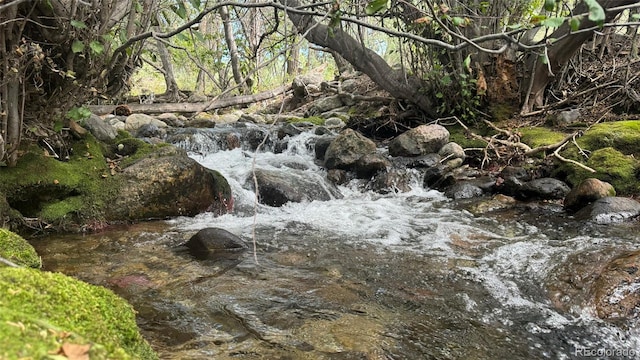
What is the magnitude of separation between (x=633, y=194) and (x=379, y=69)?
5594 mm

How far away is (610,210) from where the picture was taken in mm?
5113

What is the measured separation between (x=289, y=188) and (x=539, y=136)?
4650 millimetres

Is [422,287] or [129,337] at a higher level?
[129,337]

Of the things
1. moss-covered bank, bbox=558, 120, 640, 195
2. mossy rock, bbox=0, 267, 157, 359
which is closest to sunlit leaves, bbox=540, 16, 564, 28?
mossy rock, bbox=0, 267, 157, 359

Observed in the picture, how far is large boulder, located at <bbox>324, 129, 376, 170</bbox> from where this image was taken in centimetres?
819

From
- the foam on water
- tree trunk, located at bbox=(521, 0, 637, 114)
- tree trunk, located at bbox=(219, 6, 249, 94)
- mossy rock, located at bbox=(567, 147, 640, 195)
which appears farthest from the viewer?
tree trunk, located at bbox=(521, 0, 637, 114)

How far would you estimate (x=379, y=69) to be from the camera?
31.9ft

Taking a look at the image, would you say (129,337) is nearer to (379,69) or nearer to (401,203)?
(401,203)

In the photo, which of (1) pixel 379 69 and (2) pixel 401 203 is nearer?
(2) pixel 401 203

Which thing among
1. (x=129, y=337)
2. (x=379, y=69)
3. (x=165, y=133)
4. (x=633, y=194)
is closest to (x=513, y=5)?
(x=379, y=69)

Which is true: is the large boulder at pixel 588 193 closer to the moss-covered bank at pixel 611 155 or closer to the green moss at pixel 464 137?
the moss-covered bank at pixel 611 155

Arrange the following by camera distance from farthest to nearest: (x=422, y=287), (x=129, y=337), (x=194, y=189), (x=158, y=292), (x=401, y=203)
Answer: (x=401, y=203) < (x=194, y=189) < (x=422, y=287) < (x=158, y=292) < (x=129, y=337)

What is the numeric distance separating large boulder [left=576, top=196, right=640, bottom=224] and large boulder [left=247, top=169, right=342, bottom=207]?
3591mm

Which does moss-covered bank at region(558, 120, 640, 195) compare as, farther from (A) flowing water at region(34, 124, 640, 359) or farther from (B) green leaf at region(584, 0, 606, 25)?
(B) green leaf at region(584, 0, 606, 25)
